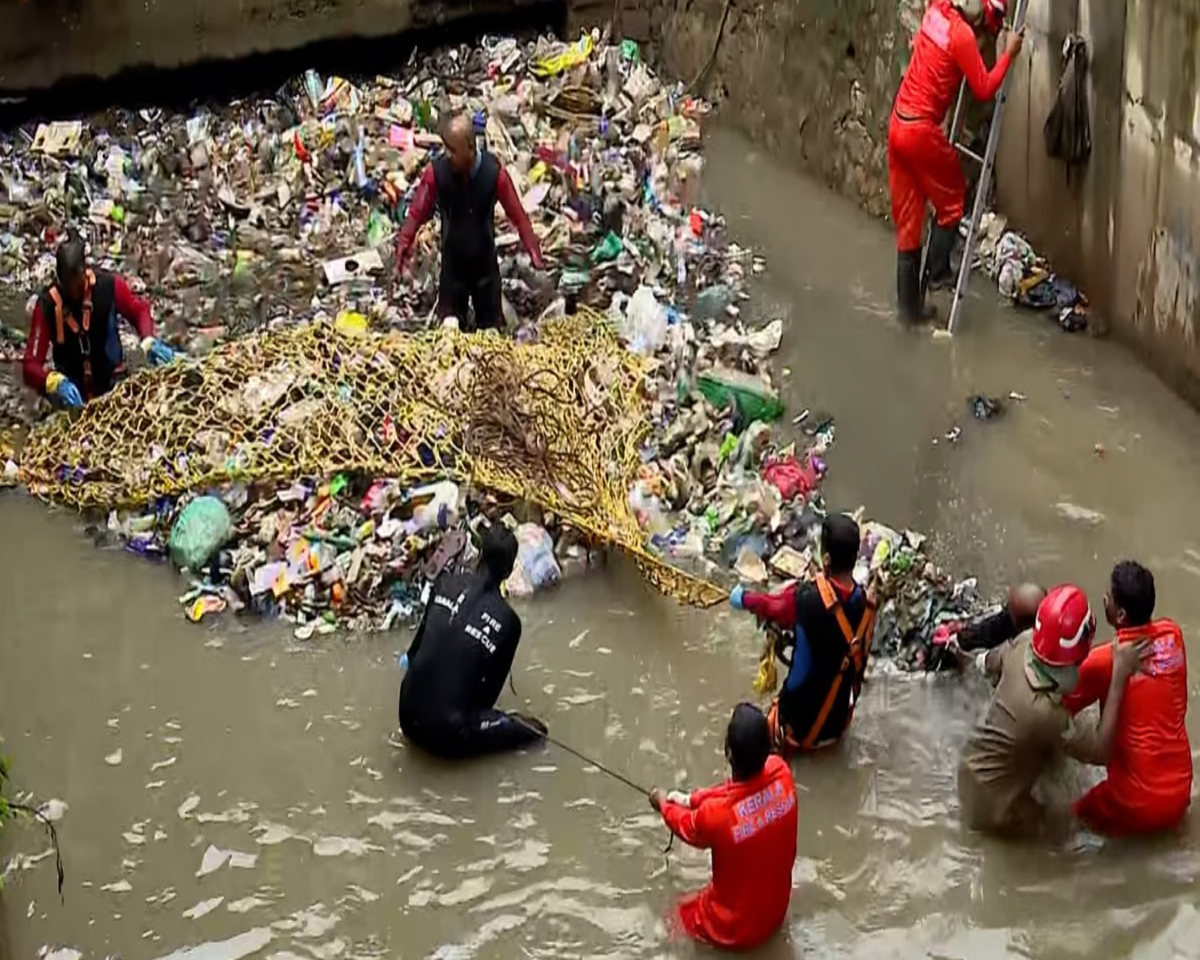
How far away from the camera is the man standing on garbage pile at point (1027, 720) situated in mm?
5000

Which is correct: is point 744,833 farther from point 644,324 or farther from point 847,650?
point 644,324

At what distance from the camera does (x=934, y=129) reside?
8.04 metres

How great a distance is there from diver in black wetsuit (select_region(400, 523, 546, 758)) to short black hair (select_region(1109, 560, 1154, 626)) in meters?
2.21

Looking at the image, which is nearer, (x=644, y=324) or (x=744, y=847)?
(x=744, y=847)

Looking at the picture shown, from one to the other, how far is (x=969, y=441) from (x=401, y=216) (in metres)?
4.21

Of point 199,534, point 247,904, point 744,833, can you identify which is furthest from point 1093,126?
point 247,904

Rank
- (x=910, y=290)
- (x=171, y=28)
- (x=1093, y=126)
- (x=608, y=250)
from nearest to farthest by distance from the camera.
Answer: (x=1093, y=126), (x=910, y=290), (x=608, y=250), (x=171, y=28)

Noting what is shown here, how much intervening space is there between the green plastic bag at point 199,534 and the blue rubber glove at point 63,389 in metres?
1.13

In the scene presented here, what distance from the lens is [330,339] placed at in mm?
7906

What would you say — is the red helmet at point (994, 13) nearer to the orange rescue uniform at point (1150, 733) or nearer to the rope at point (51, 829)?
the orange rescue uniform at point (1150, 733)

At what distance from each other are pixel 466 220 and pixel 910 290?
7.92 feet

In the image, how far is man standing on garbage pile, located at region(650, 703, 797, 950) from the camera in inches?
188

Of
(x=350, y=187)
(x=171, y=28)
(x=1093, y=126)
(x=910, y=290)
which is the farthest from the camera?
(x=171, y=28)

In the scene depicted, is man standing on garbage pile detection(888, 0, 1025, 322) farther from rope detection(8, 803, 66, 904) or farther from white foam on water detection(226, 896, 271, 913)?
rope detection(8, 803, 66, 904)
